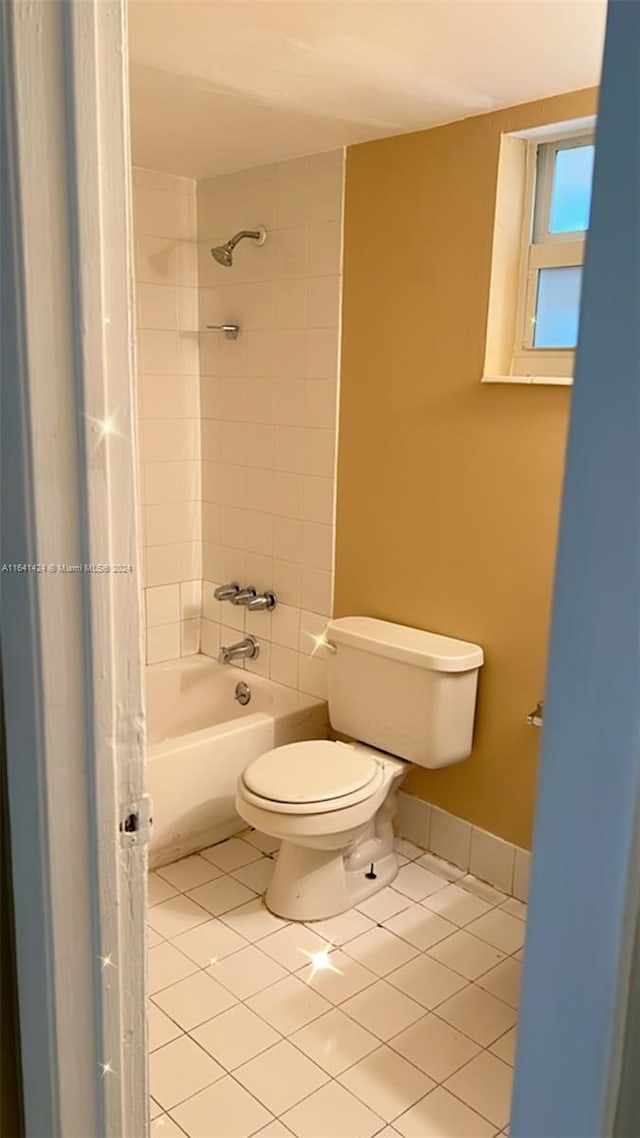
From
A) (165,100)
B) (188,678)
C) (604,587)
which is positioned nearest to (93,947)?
(604,587)

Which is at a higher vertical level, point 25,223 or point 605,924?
point 25,223

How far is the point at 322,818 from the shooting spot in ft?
7.36

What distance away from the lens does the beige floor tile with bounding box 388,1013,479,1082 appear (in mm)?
1882

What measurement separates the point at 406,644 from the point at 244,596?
32.1 inches

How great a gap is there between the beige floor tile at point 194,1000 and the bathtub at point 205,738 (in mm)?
496

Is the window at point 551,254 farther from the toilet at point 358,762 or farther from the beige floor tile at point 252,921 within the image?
the beige floor tile at point 252,921

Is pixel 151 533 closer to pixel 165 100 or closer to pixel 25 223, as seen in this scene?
pixel 165 100

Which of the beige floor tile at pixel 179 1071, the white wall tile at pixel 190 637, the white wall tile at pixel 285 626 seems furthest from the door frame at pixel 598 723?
the white wall tile at pixel 190 637

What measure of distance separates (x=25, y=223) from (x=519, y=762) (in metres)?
2.04

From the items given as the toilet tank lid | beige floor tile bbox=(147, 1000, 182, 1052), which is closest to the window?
the toilet tank lid

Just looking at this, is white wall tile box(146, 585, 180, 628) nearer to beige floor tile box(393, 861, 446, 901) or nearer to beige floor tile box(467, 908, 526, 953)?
beige floor tile box(393, 861, 446, 901)

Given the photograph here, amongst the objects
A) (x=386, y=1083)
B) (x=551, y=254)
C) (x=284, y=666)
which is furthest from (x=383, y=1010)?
(x=551, y=254)

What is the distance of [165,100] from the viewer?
2109 mm

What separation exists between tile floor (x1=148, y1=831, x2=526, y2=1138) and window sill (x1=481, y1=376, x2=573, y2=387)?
1438 millimetres
